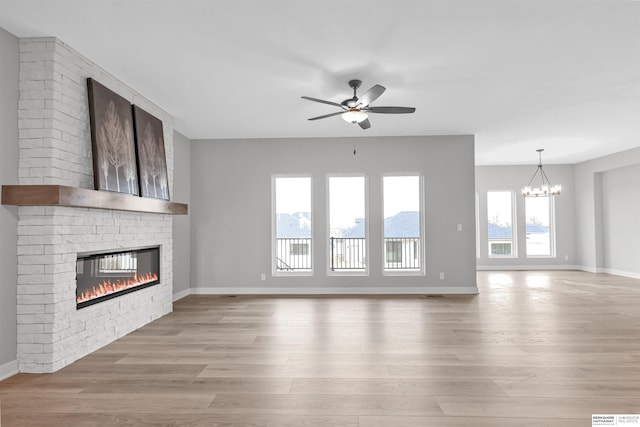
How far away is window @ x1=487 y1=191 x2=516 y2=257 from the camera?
1048 cm

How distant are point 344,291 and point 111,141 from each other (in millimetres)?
4459

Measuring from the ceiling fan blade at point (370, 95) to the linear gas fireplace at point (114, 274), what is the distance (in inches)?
126

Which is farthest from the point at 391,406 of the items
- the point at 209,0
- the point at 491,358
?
the point at 209,0

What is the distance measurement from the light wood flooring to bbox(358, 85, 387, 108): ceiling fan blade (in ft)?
8.35

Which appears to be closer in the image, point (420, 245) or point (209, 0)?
point (209, 0)

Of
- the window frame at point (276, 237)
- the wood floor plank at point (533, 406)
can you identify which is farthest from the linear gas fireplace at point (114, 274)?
the wood floor plank at point (533, 406)

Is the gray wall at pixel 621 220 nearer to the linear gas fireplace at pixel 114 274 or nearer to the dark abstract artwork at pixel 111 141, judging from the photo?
the linear gas fireplace at pixel 114 274

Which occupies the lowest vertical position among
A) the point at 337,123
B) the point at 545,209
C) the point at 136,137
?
the point at 545,209

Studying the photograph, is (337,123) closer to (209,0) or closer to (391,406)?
(209,0)

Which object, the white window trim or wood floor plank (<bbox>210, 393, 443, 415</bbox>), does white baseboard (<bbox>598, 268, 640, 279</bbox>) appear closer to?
the white window trim

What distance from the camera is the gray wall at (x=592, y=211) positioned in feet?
29.9

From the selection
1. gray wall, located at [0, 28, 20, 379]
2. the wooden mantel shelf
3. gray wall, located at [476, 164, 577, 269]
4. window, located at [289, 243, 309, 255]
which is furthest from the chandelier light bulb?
gray wall, located at [476, 164, 577, 269]

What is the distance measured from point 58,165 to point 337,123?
388 centimetres

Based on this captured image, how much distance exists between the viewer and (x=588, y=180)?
970 centimetres
